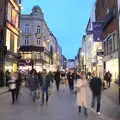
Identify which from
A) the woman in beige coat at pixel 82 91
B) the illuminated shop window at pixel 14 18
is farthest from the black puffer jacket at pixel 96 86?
the illuminated shop window at pixel 14 18

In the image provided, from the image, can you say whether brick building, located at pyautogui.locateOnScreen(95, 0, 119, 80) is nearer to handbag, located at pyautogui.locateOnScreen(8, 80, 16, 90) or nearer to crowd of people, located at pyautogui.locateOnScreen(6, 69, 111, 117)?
crowd of people, located at pyautogui.locateOnScreen(6, 69, 111, 117)

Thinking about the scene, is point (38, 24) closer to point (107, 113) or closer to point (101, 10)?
point (101, 10)

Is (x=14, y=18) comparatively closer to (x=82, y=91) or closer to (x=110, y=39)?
(x=110, y=39)

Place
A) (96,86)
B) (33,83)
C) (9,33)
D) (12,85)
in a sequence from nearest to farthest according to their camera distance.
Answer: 1. (96,86)
2. (12,85)
3. (33,83)
4. (9,33)

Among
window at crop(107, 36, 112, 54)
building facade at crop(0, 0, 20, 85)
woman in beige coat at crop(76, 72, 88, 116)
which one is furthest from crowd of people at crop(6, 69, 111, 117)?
window at crop(107, 36, 112, 54)

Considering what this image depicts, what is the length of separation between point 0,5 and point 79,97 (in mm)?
33457

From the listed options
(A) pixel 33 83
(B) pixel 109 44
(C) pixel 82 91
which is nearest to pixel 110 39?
(B) pixel 109 44

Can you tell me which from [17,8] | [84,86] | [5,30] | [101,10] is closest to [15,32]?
[17,8]

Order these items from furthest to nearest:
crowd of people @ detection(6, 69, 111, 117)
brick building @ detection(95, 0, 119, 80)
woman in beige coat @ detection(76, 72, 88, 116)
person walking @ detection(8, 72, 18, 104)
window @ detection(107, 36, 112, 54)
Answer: window @ detection(107, 36, 112, 54), brick building @ detection(95, 0, 119, 80), person walking @ detection(8, 72, 18, 104), woman in beige coat @ detection(76, 72, 88, 116), crowd of people @ detection(6, 69, 111, 117)

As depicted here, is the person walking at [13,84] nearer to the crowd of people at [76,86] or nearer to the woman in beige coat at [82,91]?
the crowd of people at [76,86]

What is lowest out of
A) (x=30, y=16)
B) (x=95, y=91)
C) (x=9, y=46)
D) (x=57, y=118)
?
(x=57, y=118)

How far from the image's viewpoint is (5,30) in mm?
50156

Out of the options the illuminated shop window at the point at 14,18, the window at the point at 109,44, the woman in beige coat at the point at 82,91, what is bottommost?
the woman in beige coat at the point at 82,91

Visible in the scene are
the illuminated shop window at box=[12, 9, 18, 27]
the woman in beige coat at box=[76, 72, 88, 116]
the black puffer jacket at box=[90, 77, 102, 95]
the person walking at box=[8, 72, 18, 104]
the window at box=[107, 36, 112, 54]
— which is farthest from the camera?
the illuminated shop window at box=[12, 9, 18, 27]
